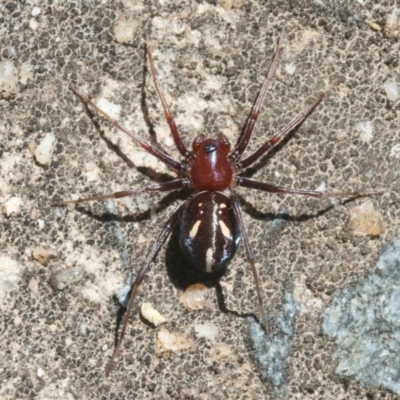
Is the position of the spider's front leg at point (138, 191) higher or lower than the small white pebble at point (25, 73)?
lower

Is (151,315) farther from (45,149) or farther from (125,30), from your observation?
(125,30)

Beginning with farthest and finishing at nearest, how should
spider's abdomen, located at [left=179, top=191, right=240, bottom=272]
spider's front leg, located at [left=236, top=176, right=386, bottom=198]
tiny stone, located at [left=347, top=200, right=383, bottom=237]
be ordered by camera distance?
1. tiny stone, located at [left=347, top=200, right=383, bottom=237]
2. spider's front leg, located at [left=236, top=176, right=386, bottom=198]
3. spider's abdomen, located at [left=179, top=191, right=240, bottom=272]

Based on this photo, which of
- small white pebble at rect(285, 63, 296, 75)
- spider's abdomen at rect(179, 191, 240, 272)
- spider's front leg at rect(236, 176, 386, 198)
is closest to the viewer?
spider's abdomen at rect(179, 191, 240, 272)

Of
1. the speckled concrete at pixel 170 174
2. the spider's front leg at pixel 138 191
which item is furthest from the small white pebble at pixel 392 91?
the spider's front leg at pixel 138 191

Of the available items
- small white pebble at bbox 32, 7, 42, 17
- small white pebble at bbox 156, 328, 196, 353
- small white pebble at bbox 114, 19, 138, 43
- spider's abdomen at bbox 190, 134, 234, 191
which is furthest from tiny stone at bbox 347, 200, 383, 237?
small white pebble at bbox 32, 7, 42, 17

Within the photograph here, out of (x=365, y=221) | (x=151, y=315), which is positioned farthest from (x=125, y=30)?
(x=365, y=221)

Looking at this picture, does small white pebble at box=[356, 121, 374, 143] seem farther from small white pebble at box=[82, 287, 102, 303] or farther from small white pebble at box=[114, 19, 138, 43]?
small white pebble at box=[82, 287, 102, 303]

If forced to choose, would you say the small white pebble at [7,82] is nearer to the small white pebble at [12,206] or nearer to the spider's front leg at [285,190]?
the small white pebble at [12,206]
